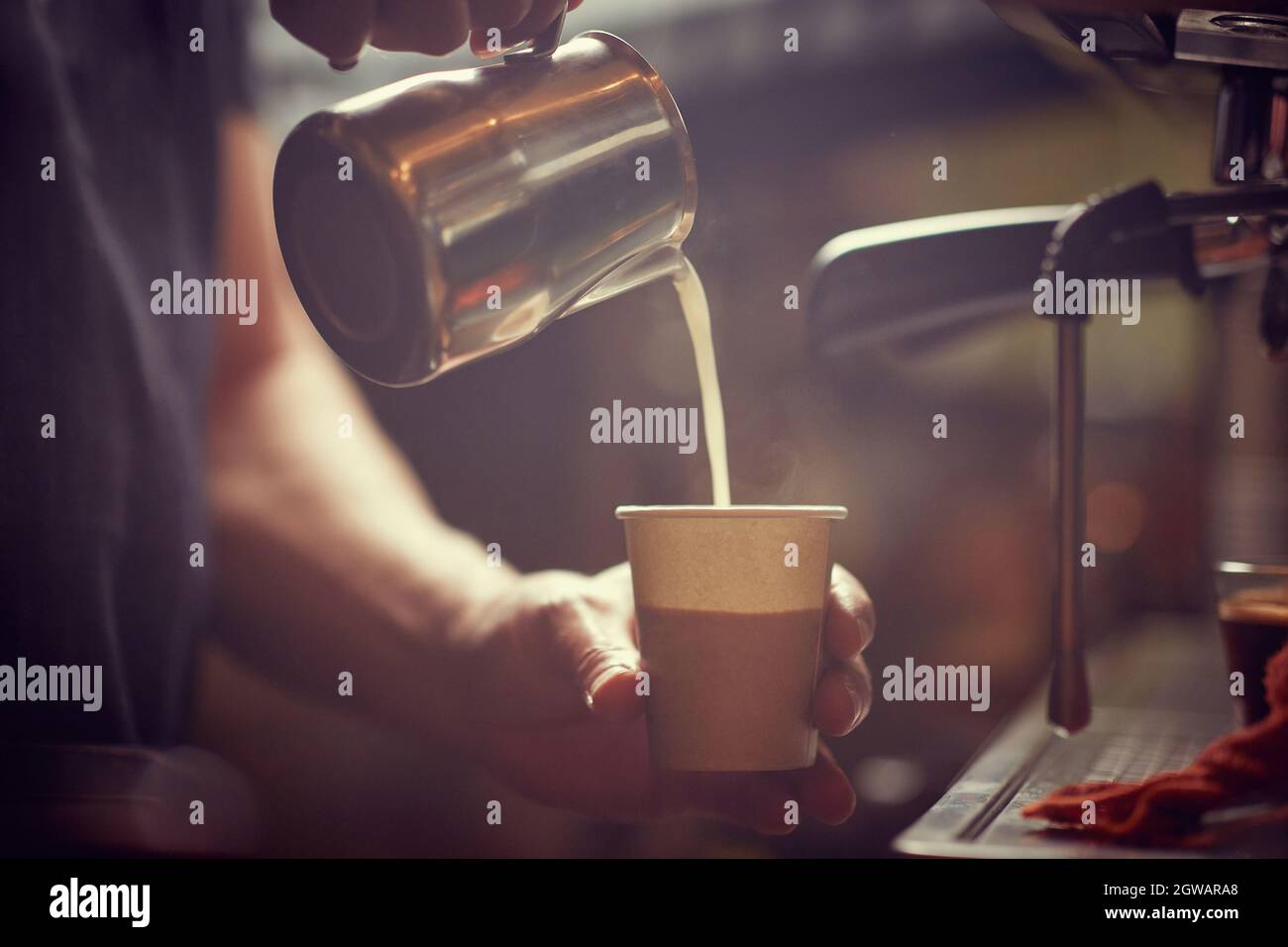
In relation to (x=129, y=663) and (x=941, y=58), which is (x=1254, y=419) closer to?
(x=941, y=58)

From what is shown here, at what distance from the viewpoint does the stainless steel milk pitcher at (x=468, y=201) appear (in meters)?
0.38

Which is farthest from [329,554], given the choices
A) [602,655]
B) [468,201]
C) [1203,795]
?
[1203,795]

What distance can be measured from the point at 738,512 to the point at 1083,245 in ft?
0.68

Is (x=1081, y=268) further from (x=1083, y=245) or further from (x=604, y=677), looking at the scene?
(x=604, y=677)

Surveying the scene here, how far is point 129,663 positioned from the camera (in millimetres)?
650

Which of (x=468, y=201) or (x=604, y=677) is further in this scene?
(x=604, y=677)

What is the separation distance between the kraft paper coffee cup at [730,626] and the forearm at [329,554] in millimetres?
207

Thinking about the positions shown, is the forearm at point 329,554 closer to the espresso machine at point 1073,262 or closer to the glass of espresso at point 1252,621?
the espresso machine at point 1073,262

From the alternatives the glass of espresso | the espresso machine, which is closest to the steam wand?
the espresso machine

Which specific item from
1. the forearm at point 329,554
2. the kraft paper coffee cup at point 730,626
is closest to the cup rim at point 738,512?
the kraft paper coffee cup at point 730,626

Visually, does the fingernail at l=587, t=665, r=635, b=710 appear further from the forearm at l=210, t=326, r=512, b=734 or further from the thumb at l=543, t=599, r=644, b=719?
the forearm at l=210, t=326, r=512, b=734

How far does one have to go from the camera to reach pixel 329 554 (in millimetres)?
752
